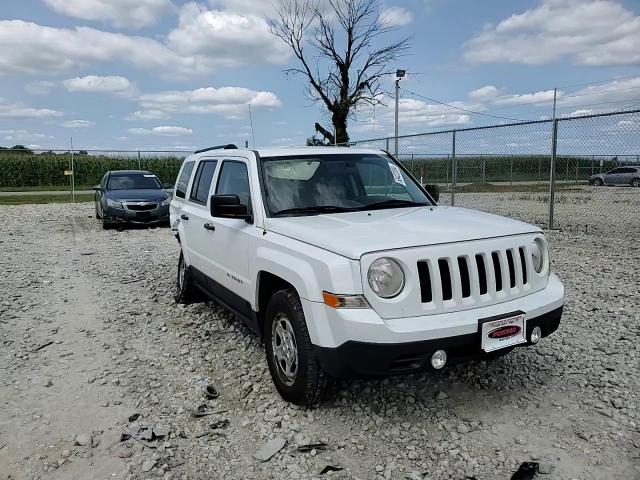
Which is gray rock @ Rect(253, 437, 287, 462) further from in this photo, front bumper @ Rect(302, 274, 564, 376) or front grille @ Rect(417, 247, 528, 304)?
front grille @ Rect(417, 247, 528, 304)

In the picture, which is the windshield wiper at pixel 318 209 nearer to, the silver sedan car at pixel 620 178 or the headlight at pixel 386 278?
the headlight at pixel 386 278

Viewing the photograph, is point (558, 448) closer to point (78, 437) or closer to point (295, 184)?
point (295, 184)

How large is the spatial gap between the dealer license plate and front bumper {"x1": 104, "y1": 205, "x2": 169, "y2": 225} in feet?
39.2

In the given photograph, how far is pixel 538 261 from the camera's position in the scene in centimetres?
387

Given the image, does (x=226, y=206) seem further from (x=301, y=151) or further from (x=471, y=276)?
(x=471, y=276)

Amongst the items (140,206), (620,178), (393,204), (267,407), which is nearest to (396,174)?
(393,204)

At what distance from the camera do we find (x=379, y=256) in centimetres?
314

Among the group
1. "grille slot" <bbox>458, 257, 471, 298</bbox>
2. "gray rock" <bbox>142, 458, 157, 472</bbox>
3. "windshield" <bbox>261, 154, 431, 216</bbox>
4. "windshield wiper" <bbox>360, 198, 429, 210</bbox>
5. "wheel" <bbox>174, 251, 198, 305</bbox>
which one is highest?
"windshield" <bbox>261, 154, 431, 216</bbox>

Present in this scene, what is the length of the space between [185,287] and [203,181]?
1.30 m

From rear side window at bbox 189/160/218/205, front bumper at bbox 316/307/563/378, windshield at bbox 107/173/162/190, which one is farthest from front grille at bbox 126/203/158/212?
front bumper at bbox 316/307/563/378

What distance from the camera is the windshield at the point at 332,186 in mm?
4297

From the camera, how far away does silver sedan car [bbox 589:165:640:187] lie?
16.8m

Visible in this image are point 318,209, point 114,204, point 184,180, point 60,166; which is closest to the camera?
point 318,209

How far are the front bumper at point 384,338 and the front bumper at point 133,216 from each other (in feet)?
37.7
